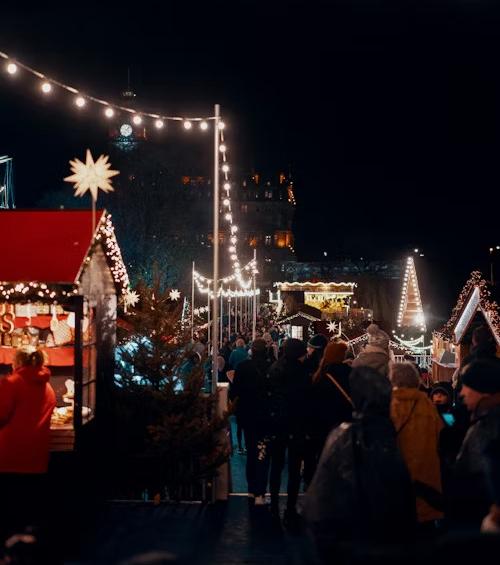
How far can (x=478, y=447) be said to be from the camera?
14.4 ft

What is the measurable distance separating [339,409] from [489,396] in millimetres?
3489

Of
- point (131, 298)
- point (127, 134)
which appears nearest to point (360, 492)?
point (131, 298)

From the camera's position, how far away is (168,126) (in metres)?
10.7

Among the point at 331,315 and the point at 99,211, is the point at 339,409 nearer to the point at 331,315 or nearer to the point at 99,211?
the point at 99,211

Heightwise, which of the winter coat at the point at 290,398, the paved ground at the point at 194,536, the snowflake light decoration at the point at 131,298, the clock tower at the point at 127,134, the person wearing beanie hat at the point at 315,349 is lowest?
the paved ground at the point at 194,536

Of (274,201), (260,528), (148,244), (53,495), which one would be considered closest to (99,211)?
(53,495)

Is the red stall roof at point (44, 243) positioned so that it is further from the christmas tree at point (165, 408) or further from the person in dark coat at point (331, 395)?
the person in dark coat at point (331, 395)

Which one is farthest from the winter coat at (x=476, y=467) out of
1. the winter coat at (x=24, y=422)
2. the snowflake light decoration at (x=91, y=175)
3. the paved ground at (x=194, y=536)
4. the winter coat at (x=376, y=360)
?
the snowflake light decoration at (x=91, y=175)

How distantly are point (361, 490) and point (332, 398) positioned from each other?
3.82m

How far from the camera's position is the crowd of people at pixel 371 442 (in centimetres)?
430

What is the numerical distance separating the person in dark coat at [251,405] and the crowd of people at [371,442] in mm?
11

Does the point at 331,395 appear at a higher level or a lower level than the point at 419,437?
higher

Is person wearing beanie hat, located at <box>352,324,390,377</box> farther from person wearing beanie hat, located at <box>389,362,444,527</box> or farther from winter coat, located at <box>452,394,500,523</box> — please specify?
winter coat, located at <box>452,394,500,523</box>

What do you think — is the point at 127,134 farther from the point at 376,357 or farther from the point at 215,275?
the point at 376,357
